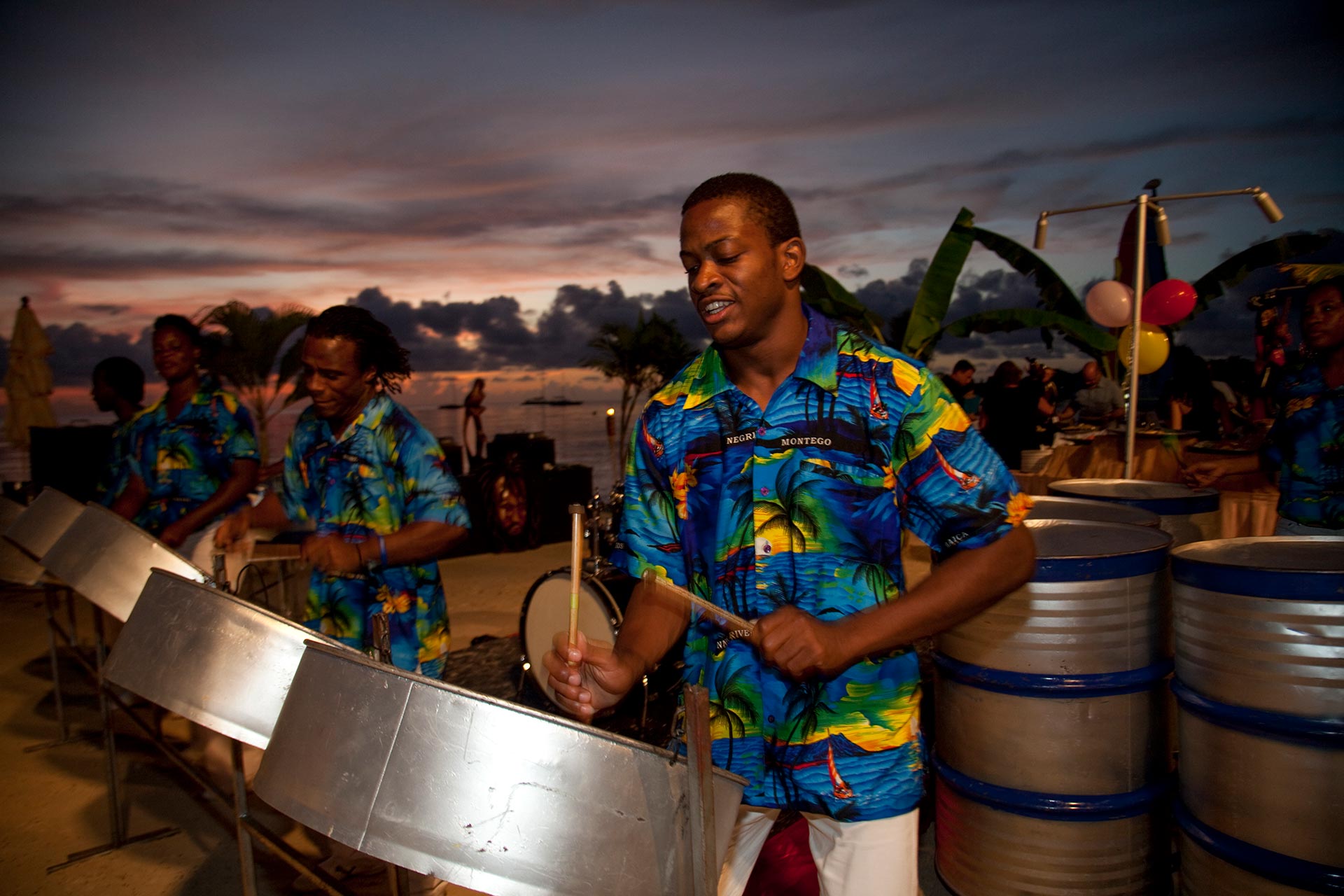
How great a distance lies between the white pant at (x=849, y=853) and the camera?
874 millimetres

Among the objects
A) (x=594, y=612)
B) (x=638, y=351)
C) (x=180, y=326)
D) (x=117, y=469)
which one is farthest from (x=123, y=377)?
(x=638, y=351)

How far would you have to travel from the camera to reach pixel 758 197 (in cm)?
88

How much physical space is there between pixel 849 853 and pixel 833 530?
34cm

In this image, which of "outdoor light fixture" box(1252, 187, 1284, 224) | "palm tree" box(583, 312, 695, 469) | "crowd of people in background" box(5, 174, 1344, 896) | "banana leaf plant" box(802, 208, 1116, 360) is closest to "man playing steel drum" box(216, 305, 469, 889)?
"crowd of people in background" box(5, 174, 1344, 896)

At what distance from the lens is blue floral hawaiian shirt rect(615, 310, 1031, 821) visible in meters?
0.85

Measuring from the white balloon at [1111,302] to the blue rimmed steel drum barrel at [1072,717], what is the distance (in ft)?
8.88

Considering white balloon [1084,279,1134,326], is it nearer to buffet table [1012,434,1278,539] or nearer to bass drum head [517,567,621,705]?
buffet table [1012,434,1278,539]

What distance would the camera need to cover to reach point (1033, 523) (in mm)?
1497

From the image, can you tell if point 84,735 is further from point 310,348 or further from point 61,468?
point 61,468

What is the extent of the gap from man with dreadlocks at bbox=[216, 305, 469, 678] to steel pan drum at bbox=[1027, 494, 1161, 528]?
1139 millimetres

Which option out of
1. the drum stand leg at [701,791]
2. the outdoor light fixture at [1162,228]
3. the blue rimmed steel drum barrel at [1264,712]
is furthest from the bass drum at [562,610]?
the outdoor light fixture at [1162,228]

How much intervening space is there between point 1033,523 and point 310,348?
135 centimetres

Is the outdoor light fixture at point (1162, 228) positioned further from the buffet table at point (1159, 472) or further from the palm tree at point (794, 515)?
the palm tree at point (794, 515)

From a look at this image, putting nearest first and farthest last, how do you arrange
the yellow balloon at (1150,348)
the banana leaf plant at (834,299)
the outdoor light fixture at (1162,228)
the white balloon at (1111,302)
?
the outdoor light fixture at (1162,228) < the white balloon at (1111,302) < the yellow balloon at (1150,348) < the banana leaf plant at (834,299)
